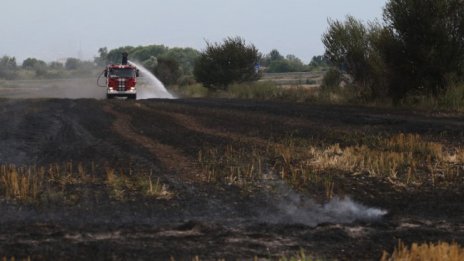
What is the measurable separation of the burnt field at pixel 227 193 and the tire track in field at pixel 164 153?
1.4 inches

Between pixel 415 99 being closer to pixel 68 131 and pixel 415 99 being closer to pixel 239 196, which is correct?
pixel 68 131

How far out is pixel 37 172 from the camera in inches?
367

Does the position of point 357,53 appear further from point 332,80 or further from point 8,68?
point 8,68

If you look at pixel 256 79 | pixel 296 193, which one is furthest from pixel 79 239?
pixel 256 79

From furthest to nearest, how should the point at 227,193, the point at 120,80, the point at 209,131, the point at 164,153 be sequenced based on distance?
the point at 120,80, the point at 209,131, the point at 164,153, the point at 227,193

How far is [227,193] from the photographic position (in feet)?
26.9

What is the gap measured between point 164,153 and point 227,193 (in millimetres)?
3539

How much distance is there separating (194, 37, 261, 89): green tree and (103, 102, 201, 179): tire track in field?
2915 centimetres

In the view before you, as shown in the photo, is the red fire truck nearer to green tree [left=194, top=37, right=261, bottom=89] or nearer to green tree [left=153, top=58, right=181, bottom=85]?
green tree [left=194, top=37, right=261, bottom=89]

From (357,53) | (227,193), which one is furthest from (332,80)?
(227,193)

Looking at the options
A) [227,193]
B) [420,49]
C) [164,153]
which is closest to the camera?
[227,193]

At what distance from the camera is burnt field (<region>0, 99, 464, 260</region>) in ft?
19.5

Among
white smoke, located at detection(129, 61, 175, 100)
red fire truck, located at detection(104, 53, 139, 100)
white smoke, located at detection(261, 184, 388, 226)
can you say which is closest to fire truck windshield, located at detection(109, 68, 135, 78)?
red fire truck, located at detection(104, 53, 139, 100)

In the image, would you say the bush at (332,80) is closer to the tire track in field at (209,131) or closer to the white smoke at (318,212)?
the tire track in field at (209,131)
